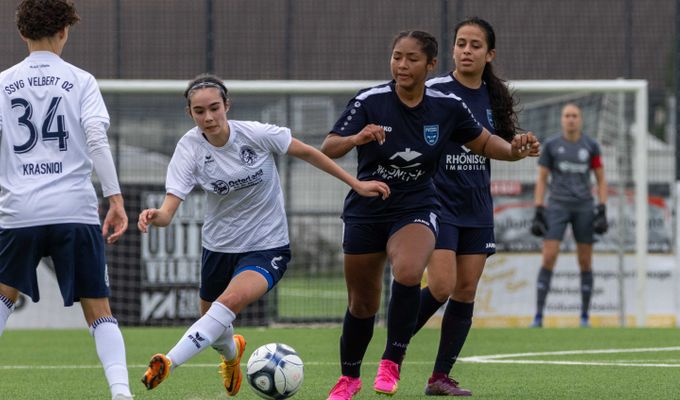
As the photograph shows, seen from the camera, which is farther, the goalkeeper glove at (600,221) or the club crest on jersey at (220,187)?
the goalkeeper glove at (600,221)

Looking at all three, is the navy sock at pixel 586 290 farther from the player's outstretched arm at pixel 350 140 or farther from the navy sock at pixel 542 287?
the player's outstretched arm at pixel 350 140

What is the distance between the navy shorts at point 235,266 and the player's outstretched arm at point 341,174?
54cm

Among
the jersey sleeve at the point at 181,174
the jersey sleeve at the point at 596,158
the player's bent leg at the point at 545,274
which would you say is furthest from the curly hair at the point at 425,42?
the jersey sleeve at the point at 596,158

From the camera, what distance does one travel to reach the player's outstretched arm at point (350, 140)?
5.83 meters

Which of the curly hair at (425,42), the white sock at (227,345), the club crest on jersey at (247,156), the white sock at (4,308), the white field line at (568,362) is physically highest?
the curly hair at (425,42)

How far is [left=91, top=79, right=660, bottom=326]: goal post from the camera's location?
13.2 meters

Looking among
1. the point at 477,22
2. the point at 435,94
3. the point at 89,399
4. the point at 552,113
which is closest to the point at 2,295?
the point at 89,399

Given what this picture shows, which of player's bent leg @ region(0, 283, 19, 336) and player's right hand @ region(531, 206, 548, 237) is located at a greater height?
player's right hand @ region(531, 206, 548, 237)

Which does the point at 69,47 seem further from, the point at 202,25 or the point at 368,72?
the point at 368,72

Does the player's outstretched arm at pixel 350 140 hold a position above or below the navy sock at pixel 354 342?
above

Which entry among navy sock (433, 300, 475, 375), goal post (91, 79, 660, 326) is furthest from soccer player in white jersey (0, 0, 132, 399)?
goal post (91, 79, 660, 326)

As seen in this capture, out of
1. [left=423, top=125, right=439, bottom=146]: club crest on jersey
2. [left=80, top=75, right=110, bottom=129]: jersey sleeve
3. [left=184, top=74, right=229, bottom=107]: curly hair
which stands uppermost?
[left=184, top=74, right=229, bottom=107]: curly hair

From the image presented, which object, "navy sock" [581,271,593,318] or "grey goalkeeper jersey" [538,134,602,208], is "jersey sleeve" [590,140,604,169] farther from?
"navy sock" [581,271,593,318]

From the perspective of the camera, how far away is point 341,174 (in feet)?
19.4
